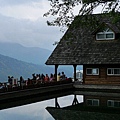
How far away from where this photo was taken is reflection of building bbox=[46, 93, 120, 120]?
1945cm

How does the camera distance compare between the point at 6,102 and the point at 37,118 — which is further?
the point at 6,102

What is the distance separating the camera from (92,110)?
72.6ft

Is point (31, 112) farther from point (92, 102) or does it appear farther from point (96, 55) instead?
point (96, 55)

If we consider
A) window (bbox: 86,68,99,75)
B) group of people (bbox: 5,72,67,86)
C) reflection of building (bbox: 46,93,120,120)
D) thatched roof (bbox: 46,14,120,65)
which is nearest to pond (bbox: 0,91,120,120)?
reflection of building (bbox: 46,93,120,120)

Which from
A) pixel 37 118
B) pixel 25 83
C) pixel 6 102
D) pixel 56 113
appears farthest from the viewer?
pixel 25 83

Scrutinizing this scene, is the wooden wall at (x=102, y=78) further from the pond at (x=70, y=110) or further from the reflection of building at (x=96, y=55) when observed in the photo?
the pond at (x=70, y=110)

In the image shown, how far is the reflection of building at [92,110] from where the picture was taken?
63.8ft

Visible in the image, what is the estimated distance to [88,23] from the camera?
21.0 meters

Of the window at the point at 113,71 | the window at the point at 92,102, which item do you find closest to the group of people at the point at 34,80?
the window at the point at 113,71

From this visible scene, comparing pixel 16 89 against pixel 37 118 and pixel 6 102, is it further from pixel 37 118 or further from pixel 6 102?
pixel 37 118

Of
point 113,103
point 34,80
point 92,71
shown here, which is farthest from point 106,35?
point 113,103

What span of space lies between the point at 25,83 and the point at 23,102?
3.60 m

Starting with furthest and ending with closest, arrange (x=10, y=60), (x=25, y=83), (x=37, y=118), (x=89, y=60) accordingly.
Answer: (x=10, y=60) → (x=89, y=60) → (x=25, y=83) → (x=37, y=118)

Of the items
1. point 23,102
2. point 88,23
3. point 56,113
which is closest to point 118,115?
point 56,113
